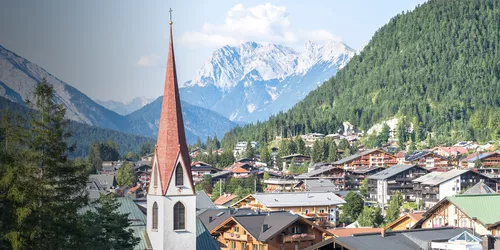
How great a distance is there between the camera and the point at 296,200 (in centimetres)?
9981

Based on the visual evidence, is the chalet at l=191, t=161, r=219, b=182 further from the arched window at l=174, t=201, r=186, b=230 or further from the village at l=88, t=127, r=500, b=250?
the arched window at l=174, t=201, r=186, b=230

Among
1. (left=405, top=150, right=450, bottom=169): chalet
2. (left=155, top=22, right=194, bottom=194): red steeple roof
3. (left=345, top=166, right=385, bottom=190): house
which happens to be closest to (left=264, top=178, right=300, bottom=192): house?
(left=345, top=166, right=385, bottom=190): house

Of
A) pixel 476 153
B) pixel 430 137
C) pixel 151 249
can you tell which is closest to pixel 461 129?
pixel 430 137

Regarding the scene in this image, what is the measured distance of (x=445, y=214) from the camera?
199ft

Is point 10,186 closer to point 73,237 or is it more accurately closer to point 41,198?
point 41,198

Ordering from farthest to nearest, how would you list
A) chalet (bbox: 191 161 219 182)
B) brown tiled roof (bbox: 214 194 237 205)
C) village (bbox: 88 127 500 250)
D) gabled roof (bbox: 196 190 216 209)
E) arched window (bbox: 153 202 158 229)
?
chalet (bbox: 191 161 219 182) → brown tiled roof (bbox: 214 194 237 205) → gabled roof (bbox: 196 190 216 209) → village (bbox: 88 127 500 250) → arched window (bbox: 153 202 158 229)

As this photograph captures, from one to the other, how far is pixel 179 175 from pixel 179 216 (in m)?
2.39

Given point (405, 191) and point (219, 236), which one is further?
point (405, 191)

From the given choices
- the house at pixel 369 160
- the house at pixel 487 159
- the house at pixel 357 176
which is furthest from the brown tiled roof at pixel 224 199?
the house at pixel 487 159

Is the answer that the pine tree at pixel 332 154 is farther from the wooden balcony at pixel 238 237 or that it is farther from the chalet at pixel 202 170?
the wooden balcony at pixel 238 237

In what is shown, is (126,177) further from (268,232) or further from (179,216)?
(179,216)

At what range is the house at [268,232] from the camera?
67.2 metres

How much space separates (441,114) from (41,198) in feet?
542

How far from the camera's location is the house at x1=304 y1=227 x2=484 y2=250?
39875 mm
